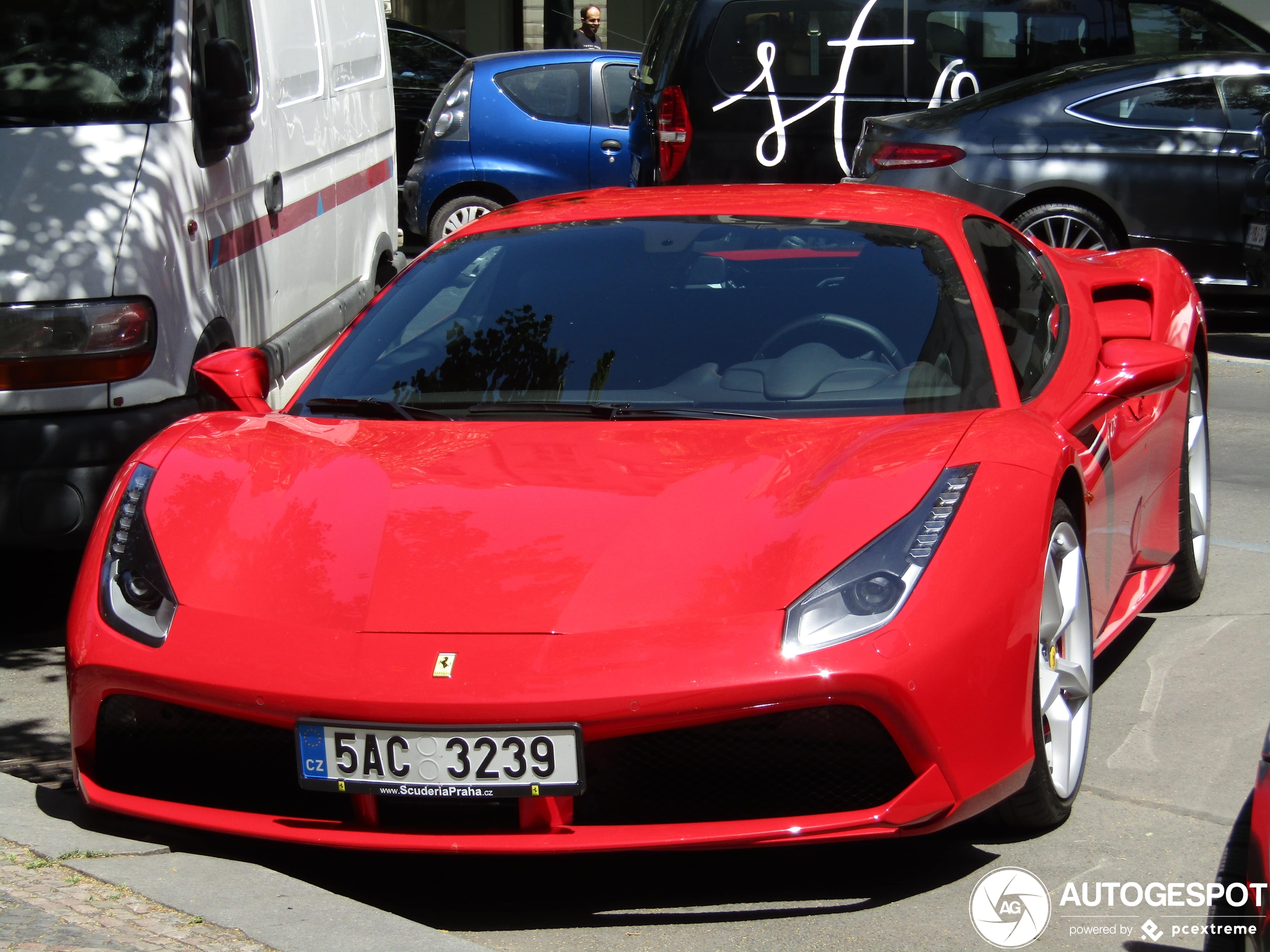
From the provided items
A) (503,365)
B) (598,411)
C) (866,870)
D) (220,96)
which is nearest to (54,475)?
(220,96)

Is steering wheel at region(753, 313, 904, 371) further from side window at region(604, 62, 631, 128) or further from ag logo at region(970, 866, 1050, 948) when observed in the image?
side window at region(604, 62, 631, 128)

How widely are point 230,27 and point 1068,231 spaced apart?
18.4 ft

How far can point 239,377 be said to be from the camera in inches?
166

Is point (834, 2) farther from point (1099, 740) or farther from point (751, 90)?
point (1099, 740)

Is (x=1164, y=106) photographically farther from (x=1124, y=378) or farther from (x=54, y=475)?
(x=54, y=475)

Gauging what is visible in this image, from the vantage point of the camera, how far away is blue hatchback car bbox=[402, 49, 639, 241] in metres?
13.1

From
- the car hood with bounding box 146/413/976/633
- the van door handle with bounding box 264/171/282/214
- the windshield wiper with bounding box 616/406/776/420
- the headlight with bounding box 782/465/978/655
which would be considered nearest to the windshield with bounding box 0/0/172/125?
the van door handle with bounding box 264/171/282/214

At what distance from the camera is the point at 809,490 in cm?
333

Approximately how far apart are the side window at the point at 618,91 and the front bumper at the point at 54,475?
8.78 metres

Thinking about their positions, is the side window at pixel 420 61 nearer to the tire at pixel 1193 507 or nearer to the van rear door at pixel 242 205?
the van rear door at pixel 242 205

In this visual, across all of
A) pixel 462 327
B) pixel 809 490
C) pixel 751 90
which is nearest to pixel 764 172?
pixel 751 90

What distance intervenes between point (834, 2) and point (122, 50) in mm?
6302

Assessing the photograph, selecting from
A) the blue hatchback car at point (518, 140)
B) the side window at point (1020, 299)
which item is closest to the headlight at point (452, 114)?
the blue hatchback car at point (518, 140)

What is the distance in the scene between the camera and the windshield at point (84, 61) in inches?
207
